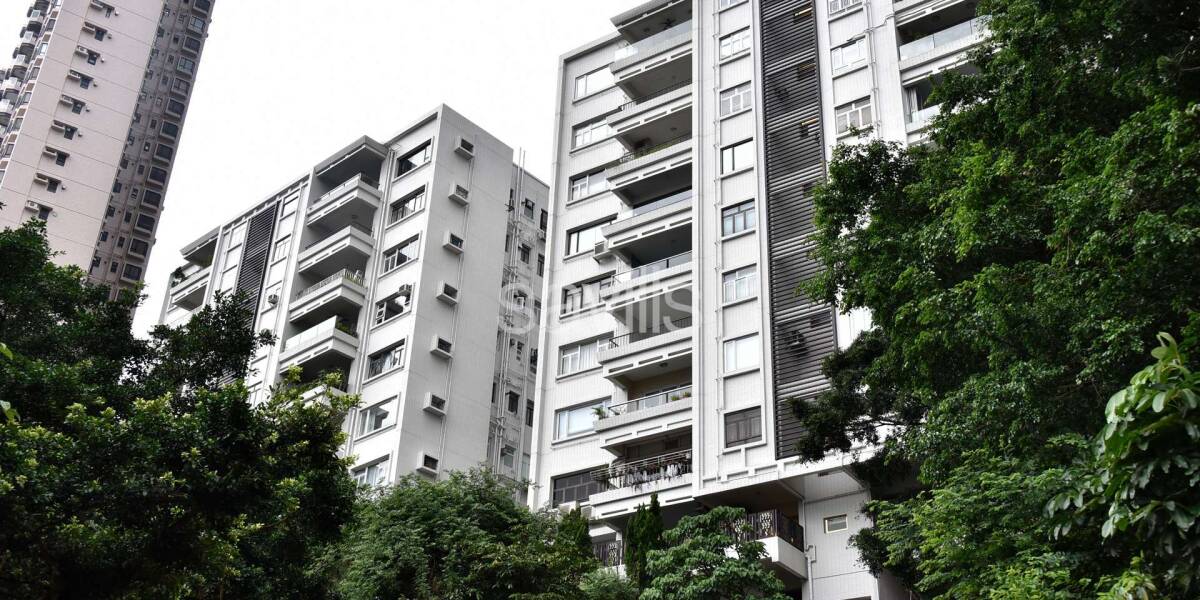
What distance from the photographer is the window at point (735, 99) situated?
1481 inches

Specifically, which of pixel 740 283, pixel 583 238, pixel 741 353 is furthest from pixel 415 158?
pixel 741 353

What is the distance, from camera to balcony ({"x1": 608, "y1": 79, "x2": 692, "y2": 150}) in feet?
133

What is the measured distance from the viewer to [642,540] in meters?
28.9

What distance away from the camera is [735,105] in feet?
124

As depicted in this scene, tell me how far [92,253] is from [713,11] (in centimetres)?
4816

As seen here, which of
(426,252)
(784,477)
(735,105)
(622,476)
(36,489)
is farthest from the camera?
(426,252)

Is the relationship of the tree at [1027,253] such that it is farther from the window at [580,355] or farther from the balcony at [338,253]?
the balcony at [338,253]

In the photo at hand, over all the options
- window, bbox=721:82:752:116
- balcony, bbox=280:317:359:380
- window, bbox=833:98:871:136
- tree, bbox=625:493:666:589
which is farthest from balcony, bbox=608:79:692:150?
tree, bbox=625:493:666:589

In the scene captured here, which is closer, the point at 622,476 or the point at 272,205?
the point at 622,476

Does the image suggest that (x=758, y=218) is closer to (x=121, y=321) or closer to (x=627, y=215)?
(x=627, y=215)

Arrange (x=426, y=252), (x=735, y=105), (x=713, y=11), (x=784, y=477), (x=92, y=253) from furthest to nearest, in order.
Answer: (x=92, y=253) < (x=426, y=252) < (x=713, y=11) < (x=735, y=105) < (x=784, y=477)

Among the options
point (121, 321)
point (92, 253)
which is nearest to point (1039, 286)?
point (121, 321)

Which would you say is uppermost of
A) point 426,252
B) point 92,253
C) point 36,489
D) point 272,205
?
point 92,253

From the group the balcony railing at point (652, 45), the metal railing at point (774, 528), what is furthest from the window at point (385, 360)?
the metal railing at point (774, 528)
